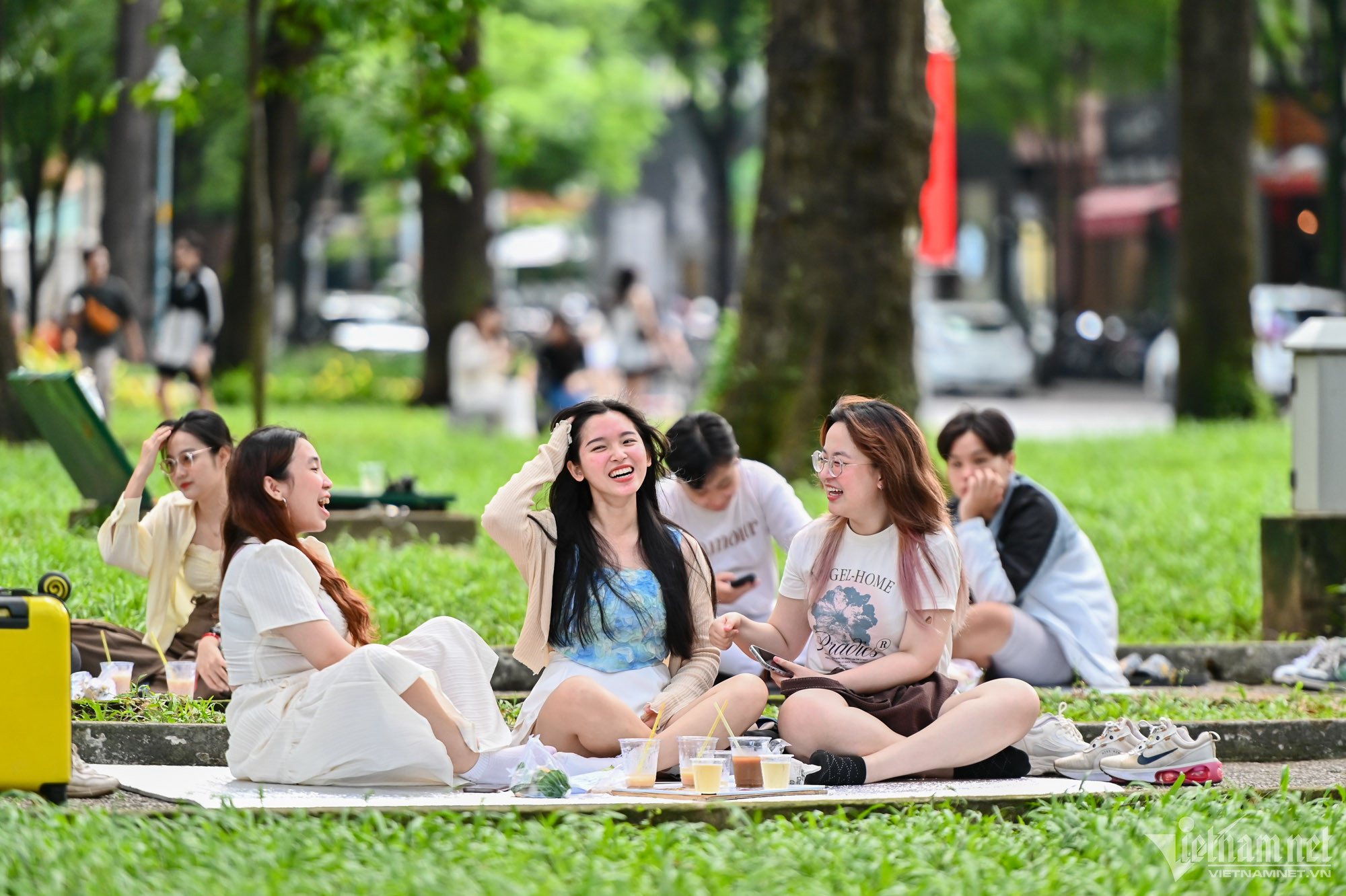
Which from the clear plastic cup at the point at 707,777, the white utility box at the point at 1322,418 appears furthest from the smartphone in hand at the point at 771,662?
the white utility box at the point at 1322,418

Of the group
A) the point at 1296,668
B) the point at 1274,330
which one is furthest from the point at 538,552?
the point at 1274,330

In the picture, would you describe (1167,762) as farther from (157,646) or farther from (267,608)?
(157,646)

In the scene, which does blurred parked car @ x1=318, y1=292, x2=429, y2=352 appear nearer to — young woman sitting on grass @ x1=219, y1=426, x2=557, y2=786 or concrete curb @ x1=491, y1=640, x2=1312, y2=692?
concrete curb @ x1=491, y1=640, x2=1312, y2=692

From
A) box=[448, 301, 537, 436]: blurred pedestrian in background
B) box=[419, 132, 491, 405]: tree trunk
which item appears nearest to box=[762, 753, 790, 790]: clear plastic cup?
box=[448, 301, 537, 436]: blurred pedestrian in background

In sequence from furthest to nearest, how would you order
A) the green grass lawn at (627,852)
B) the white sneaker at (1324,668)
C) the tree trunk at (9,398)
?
the tree trunk at (9,398) → the white sneaker at (1324,668) → the green grass lawn at (627,852)

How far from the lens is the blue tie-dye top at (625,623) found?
17.9 ft

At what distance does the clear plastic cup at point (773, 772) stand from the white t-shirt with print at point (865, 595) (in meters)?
0.62

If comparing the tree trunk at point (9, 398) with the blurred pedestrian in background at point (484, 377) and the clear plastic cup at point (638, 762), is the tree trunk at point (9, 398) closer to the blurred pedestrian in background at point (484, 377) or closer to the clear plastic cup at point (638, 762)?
the blurred pedestrian in background at point (484, 377)

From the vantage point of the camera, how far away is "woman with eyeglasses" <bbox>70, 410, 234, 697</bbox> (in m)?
6.31

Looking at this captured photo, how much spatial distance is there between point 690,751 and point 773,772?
24cm

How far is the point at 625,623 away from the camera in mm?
5457

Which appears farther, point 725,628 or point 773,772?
point 725,628

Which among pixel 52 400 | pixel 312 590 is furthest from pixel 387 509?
pixel 312 590

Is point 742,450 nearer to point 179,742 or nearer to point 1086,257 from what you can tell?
point 179,742
